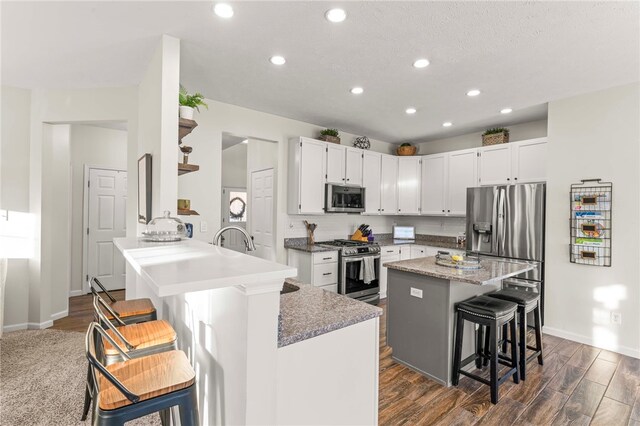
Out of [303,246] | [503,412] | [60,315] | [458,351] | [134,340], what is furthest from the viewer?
[303,246]

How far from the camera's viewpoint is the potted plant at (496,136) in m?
4.45

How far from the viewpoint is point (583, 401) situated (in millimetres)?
2330

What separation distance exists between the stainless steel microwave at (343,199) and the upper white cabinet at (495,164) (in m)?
1.77

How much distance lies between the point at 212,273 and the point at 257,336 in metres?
0.27

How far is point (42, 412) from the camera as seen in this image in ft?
7.11

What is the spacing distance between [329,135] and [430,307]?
2966 mm

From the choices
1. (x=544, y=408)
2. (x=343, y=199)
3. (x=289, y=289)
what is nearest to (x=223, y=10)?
(x=289, y=289)

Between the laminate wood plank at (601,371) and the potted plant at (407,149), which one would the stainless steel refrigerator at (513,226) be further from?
the potted plant at (407,149)

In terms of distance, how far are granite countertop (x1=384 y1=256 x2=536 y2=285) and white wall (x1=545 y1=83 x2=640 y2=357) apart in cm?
113

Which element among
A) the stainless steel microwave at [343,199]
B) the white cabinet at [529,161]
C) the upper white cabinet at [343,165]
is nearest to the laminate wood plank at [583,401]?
the white cabinet at [529,161]

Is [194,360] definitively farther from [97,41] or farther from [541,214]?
[541,214]

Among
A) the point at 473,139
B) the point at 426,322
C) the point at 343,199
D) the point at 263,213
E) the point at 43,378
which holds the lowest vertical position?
the point at 43,378

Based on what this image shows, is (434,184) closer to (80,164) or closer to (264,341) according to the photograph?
(264,341)

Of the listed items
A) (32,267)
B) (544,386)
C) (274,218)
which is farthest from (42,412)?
(544,386)
